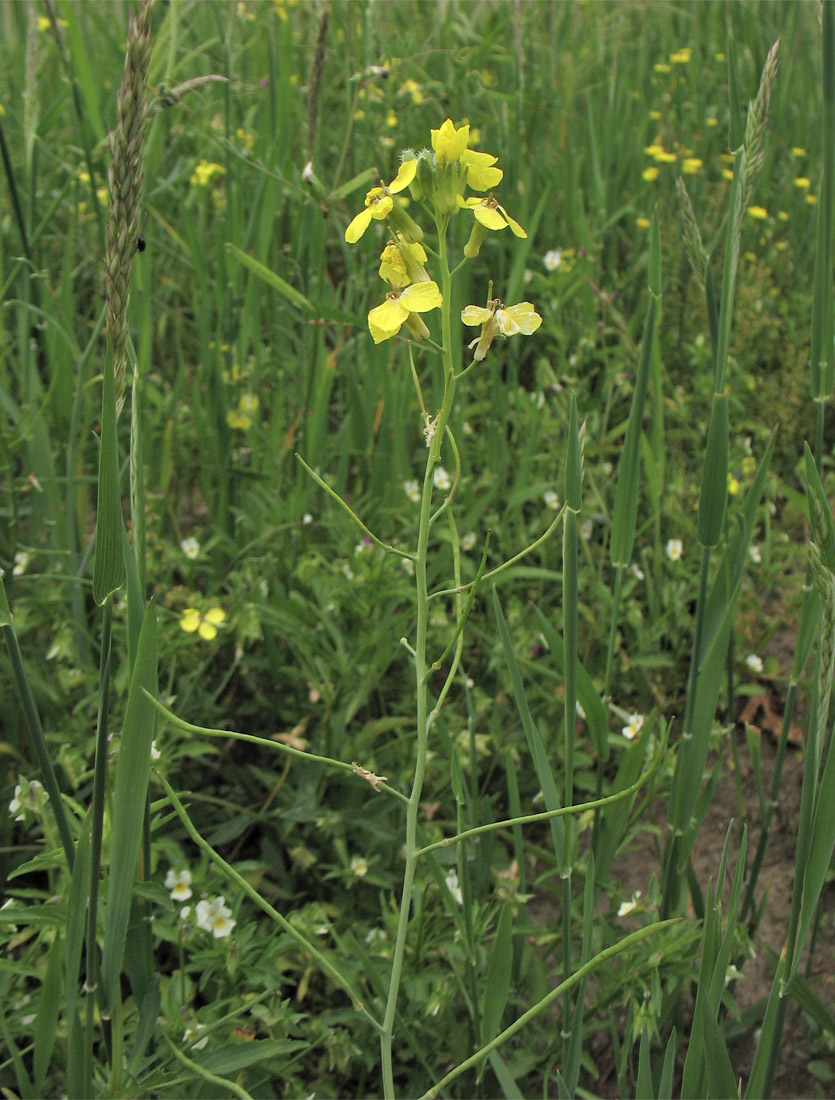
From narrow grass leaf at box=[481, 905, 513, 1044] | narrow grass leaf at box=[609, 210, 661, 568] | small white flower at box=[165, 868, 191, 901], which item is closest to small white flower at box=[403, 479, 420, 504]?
Answer: narrow grass leaf at box=[609, 210, 661, 568]

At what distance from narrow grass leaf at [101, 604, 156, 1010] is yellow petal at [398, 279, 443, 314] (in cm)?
33

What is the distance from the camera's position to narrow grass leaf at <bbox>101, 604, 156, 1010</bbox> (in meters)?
0.79

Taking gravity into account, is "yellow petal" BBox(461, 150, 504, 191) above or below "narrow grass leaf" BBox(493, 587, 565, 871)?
above

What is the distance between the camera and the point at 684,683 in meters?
1.75

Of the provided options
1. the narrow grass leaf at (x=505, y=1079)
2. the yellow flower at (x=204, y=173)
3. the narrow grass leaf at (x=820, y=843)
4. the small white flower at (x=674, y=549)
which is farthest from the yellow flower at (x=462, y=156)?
the yellow flower at (x=204, y=173)

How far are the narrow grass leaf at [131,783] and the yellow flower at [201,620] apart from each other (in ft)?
1.60

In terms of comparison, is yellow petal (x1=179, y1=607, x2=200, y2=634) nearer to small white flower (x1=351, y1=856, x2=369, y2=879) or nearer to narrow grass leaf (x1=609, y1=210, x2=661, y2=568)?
small white flower (x1=351, y1=856, x2=369, y2=879)

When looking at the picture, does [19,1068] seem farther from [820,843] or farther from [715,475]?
[715,475]

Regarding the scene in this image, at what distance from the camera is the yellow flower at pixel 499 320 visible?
731 mm

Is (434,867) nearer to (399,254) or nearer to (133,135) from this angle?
(399,254)

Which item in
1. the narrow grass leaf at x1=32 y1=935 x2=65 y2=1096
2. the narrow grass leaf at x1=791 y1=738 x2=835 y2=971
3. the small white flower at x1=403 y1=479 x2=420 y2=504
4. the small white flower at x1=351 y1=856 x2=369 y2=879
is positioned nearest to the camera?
the narrow grass leaf at x1=791 y1=738 x2=835 y2=971

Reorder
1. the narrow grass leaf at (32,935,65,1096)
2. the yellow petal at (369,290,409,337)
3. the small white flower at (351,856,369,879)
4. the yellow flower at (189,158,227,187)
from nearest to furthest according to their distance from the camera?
1. the yellow petal at (369,290,409,337)
2. the narrow grass leaf at (32,935,65,1096)
3. the small white flower at (351,856,369,879)
4. the yellow flower at (189,158,227,187)

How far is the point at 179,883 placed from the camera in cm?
116

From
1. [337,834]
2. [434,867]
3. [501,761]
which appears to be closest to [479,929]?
[434,867]
